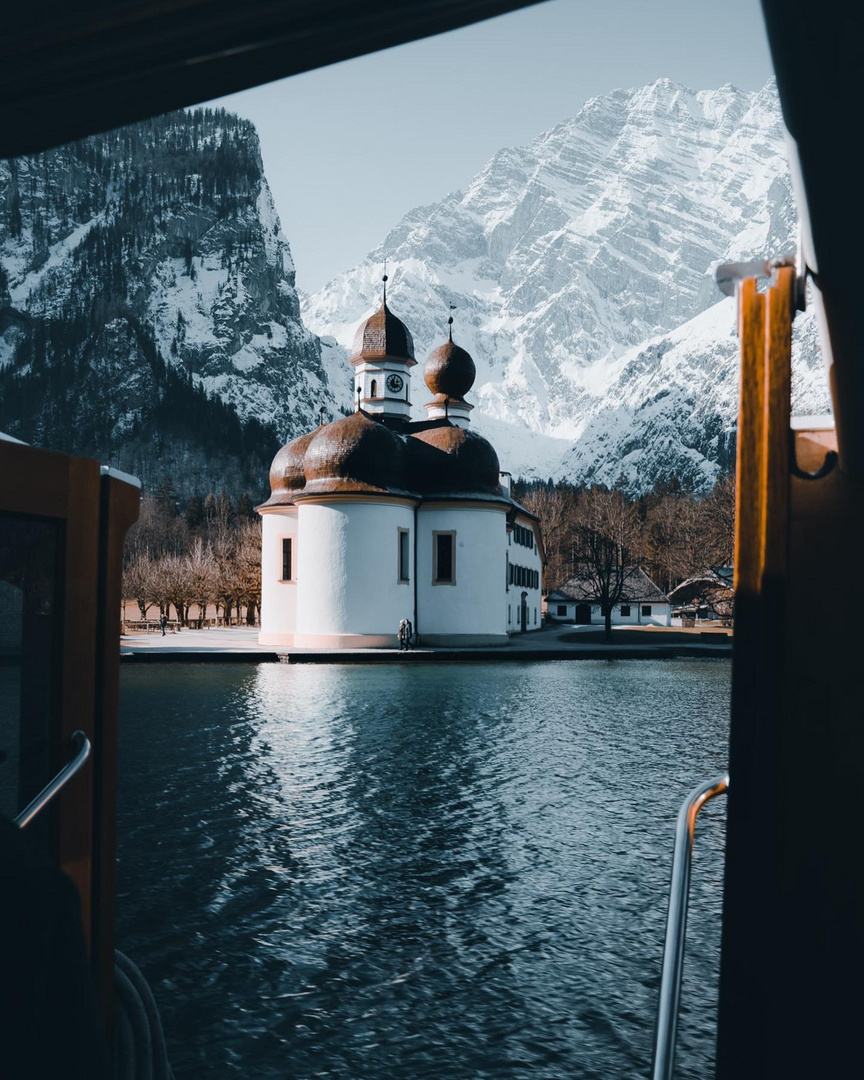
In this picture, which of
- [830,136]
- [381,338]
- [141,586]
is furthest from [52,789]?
[141,586]

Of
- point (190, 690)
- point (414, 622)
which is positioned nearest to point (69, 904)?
point (190, 690)

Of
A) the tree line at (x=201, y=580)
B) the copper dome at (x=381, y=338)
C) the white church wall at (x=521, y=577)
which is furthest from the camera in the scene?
the tree line at (x=201, y=580)

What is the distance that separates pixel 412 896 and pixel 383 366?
42061 mm

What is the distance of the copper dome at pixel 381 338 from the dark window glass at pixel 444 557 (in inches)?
431

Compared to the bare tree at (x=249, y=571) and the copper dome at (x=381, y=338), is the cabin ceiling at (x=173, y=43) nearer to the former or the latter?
the copper dome at (x=381, y=338)

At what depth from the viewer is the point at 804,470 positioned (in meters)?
2.41

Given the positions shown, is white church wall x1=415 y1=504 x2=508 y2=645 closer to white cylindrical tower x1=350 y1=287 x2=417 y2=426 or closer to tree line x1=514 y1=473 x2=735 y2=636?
white cylindrical tower x1=350 y1=287 x2=417 y2=426

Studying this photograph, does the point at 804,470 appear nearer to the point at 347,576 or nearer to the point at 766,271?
the point at 766,271

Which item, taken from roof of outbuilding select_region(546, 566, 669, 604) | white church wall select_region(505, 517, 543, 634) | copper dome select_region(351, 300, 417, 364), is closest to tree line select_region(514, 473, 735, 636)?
roof of outbuilding select_region(546, 566, 669, 604)

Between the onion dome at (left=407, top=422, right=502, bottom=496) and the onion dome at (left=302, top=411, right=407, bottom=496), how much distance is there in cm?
227

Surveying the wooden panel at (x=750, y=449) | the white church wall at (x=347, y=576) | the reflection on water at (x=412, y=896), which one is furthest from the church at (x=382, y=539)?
the wooden panel at (x=750, y=449)

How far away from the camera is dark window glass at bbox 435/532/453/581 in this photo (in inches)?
1618

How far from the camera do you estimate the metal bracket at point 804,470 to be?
94.0 inches

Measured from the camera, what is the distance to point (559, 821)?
32.2ft
